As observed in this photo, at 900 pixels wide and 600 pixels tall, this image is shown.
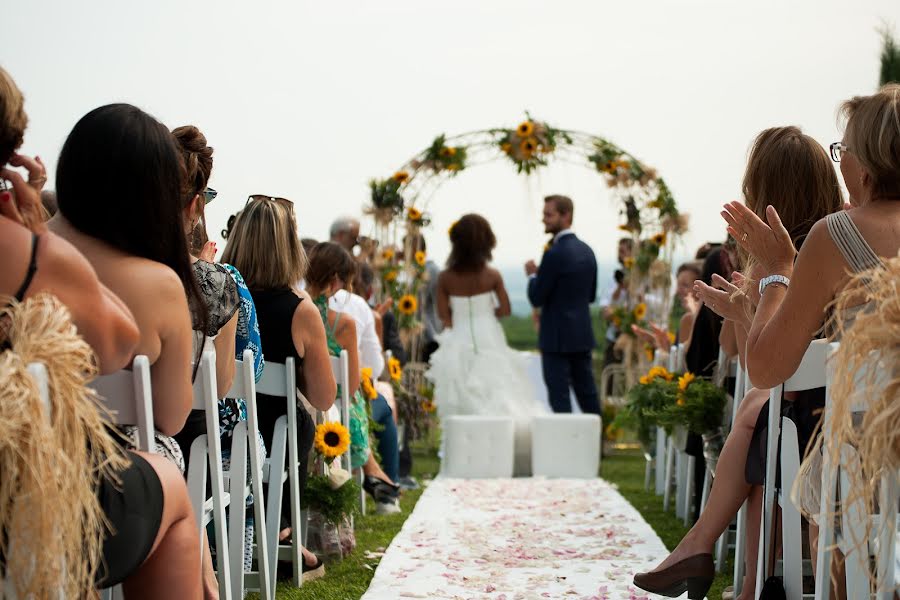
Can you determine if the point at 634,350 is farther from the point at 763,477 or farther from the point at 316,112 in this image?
the point at 763,477

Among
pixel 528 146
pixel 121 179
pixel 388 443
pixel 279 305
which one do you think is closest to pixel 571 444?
pixel 388 443

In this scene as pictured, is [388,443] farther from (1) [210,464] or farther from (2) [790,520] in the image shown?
(2) [790,520]

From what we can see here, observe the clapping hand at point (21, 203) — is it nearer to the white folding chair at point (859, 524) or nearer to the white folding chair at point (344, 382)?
the white folding chair at point (859, 524)

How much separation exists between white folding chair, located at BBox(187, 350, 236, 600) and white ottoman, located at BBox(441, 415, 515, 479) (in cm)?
488

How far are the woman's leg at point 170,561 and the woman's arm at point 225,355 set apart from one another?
1060mm

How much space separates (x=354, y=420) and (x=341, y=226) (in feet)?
7.51

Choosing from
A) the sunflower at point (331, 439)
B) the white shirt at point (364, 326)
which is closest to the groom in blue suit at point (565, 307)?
the white shirt at point (364, 326)

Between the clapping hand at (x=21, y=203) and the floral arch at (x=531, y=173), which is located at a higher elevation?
the floral arch at (x=531, y=173)

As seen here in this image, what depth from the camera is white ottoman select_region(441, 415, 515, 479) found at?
7895 millimetres

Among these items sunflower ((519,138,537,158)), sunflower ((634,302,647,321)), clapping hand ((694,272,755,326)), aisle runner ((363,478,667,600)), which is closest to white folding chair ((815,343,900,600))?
clapping hand ((694,272,755,326))

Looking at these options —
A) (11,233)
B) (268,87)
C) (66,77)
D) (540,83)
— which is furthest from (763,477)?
(540,83)

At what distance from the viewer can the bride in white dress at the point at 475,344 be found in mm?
8539

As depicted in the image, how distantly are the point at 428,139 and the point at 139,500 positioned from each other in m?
7.34

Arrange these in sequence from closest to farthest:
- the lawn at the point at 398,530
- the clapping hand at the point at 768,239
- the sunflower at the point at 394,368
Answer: the clapping hand at the point at 768,239, the lawn at the point at 398,530, the sunflower at the point at 394,368
